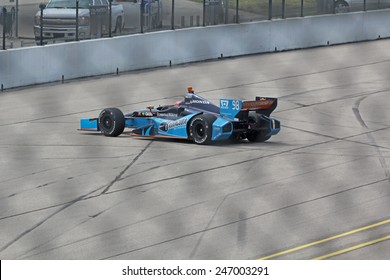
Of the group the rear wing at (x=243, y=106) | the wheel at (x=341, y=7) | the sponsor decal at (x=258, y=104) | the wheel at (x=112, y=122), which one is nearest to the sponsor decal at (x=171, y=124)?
the rear wing at (x=243, y=106)

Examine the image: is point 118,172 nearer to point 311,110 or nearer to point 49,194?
point 49,194

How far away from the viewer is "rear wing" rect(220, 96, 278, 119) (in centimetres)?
1057

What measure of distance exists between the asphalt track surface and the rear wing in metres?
0.33

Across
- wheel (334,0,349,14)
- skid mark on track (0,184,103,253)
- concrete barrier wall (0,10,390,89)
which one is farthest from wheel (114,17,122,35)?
skid mark on track (0,184,103,253)

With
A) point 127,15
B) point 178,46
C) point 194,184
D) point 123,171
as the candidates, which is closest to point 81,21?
point 127,15

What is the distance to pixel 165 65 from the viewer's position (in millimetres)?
17406

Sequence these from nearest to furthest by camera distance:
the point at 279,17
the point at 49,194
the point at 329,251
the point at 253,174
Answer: the point at 329,251
the point at 49,194
the point at 253,174
the point at 279,17

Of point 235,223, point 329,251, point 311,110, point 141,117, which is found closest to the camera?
point 329,251

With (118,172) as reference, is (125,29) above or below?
above

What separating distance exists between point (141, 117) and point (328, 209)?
3544 millimetres

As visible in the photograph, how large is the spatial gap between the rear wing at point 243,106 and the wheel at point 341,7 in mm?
10181

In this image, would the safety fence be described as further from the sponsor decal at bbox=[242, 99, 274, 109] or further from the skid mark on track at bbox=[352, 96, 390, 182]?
the sponsor decal at bbox=[242, 99, 274, 109]

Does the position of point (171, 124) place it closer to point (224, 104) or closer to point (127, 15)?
point (224, 104)

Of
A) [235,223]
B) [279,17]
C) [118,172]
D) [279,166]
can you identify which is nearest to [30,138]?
[118,172]
